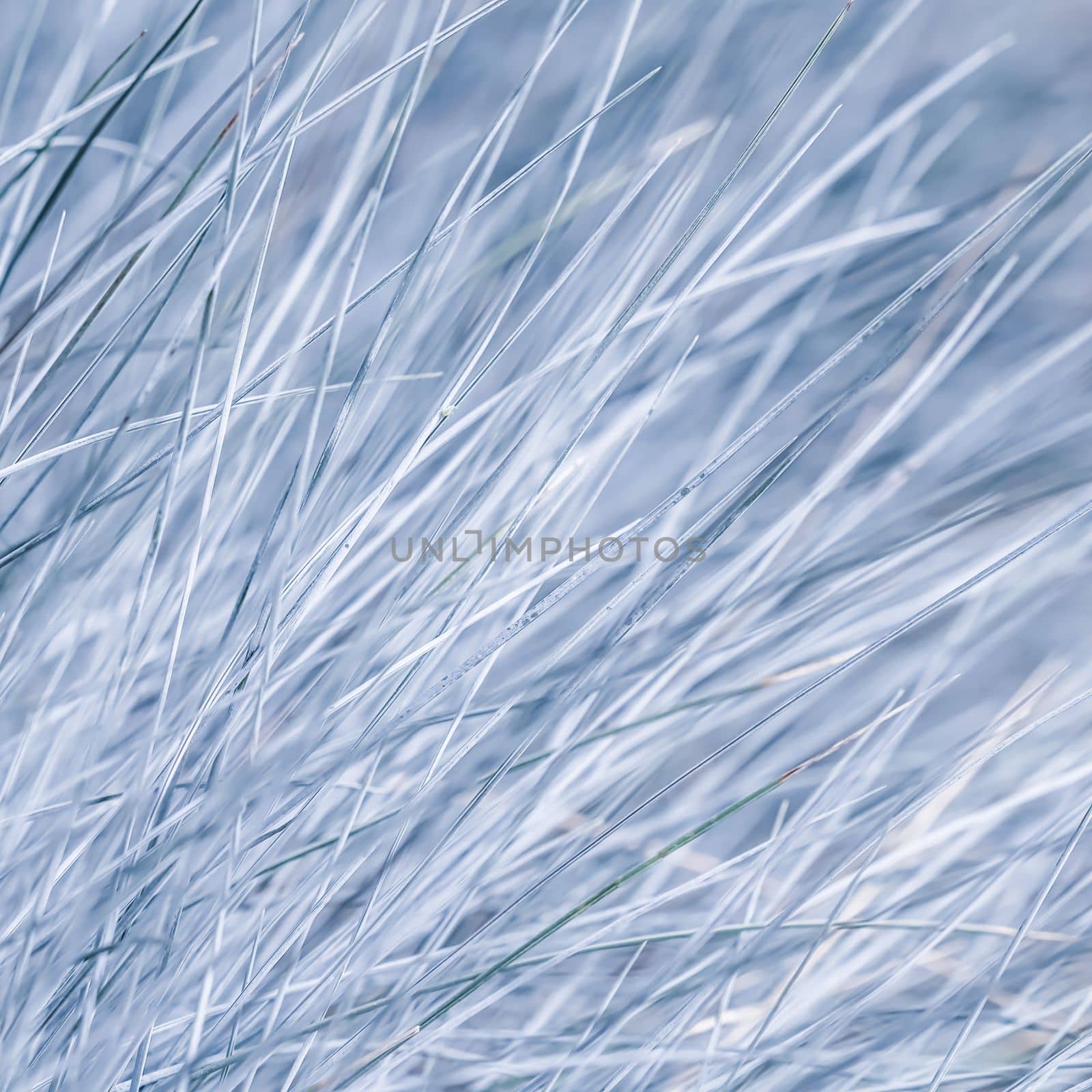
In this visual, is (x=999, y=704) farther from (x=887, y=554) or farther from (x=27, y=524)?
(x=27, y=524)

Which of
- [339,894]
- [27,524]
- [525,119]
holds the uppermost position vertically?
[525,119]

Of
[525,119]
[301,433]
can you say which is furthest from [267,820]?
[525,119]

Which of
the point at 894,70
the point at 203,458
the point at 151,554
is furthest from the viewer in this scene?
the point at 894,70

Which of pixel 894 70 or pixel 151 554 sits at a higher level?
pixel 894 70

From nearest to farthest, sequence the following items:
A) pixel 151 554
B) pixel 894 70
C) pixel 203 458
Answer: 1. pixel 151 554
2. pixel 203 458
3. pixel 894 70

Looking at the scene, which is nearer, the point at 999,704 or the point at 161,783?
the point at 161,783

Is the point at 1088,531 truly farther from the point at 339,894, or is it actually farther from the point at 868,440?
the point at 339,894
